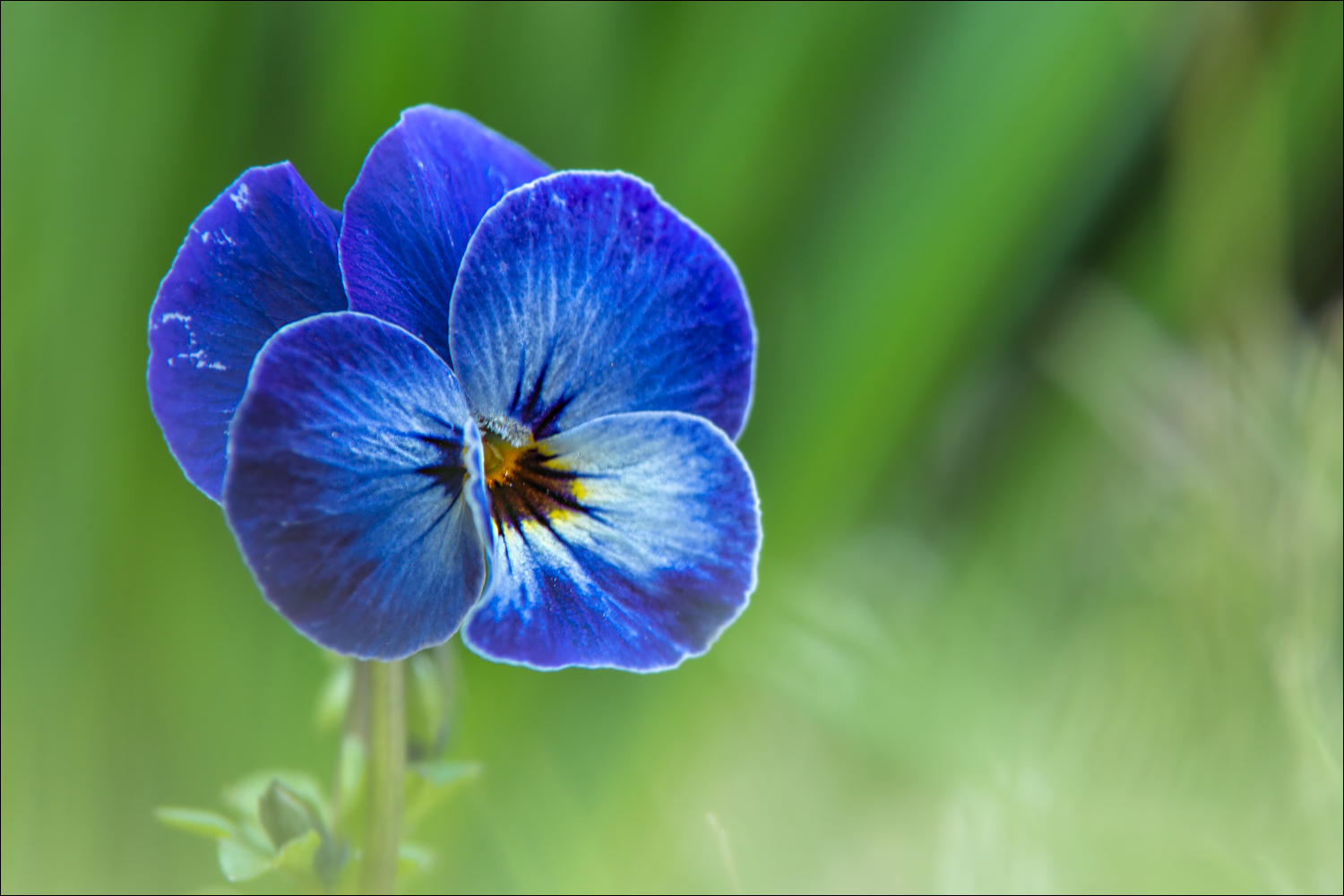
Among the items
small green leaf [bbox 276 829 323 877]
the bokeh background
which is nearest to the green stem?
small green leaf [bbox 276 829 323 877]

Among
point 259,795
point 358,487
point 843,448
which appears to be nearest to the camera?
point 358,487

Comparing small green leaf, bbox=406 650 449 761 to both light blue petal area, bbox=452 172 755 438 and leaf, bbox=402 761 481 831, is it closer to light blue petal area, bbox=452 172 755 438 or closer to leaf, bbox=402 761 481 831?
leaf, bbox=402 761 481 831

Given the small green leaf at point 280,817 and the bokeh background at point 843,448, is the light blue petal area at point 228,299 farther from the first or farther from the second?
the bokeh background at point 843,448

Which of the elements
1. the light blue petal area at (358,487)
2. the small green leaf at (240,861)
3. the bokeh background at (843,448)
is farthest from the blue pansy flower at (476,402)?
the bokeh background at (843,448)

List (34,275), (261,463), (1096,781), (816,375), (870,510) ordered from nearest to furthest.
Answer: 1. (261,463)
2. (1096,781)
3. (34,275)
4. (816,375)
5. (870,510)

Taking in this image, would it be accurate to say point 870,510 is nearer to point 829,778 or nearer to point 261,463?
point 829,778

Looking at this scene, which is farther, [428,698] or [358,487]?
[428,698]

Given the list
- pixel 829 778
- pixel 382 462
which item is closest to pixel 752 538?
pixel 382 462

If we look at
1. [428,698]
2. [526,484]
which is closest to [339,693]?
[428,698]

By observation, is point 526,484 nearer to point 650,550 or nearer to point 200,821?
point 650,550
